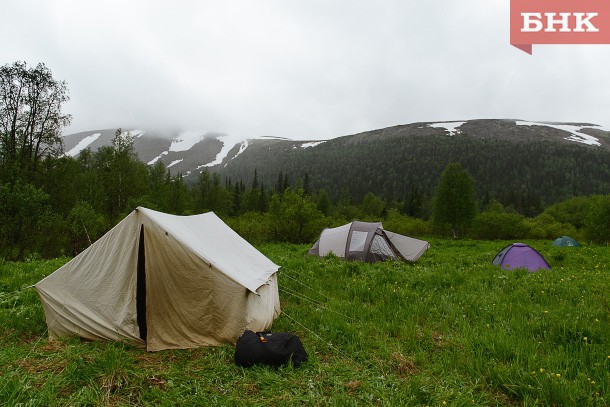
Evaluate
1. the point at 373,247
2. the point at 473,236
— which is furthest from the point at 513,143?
the point at 373,247

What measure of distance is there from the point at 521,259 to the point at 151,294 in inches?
553

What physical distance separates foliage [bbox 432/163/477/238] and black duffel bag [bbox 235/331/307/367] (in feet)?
142

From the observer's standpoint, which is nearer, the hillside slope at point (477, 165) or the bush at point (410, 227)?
the bush at point (410, 227)

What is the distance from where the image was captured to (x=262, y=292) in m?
6.94

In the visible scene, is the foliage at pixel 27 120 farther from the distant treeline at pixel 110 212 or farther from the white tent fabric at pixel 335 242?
the white tent fabric at pixel 335 242

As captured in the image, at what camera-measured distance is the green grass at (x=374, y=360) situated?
13.9 ft

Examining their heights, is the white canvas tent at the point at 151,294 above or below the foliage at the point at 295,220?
above

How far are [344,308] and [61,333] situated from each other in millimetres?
5752

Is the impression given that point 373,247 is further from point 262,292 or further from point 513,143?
point 513,143

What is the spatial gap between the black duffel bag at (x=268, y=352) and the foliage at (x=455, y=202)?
43.3m

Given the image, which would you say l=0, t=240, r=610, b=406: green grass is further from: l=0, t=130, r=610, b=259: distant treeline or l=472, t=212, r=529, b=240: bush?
l=472, t=212, r=529, b=240: bush

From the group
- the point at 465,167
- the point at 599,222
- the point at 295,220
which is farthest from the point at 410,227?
the point at 465,167

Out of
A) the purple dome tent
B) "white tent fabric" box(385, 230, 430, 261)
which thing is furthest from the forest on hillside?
the purple dome tent

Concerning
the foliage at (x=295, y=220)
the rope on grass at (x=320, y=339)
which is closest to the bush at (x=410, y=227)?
the foliage at (x=295, y=220)
